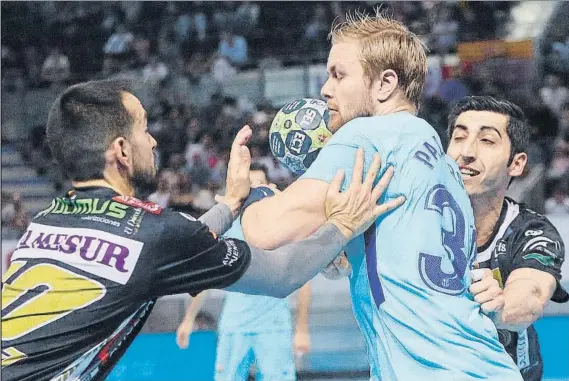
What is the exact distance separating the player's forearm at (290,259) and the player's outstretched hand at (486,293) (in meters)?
0.44

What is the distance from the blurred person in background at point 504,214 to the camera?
142 inches

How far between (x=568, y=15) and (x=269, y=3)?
5330 mm

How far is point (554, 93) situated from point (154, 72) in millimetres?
6835

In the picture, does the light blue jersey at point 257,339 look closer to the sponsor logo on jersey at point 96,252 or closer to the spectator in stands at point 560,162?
the sponsor logo on jersey at point 96,252

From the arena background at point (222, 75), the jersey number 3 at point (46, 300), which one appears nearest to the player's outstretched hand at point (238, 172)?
the jersey number 3 at point (46, 300)

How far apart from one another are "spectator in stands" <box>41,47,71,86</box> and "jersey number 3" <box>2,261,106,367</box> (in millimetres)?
13784

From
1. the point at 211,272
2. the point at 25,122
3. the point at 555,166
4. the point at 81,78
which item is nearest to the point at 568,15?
the point at 555,166

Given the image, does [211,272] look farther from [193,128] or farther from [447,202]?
[193,128]

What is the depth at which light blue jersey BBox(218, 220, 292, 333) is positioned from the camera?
676 cm

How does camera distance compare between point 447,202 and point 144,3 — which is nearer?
point 447,202

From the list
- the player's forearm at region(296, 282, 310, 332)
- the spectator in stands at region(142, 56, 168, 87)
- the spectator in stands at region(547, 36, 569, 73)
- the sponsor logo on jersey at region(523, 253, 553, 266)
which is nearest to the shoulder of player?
the sponsor logo on jersey at region(523, 253, 553, 266)

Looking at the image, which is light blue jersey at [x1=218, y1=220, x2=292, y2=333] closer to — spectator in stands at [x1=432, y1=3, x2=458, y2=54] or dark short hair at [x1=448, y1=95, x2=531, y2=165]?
dark short hair at [x1=448, y1=95, x2=531, y2=165]

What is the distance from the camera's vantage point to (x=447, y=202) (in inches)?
110

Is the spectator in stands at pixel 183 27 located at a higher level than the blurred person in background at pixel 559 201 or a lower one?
higher
